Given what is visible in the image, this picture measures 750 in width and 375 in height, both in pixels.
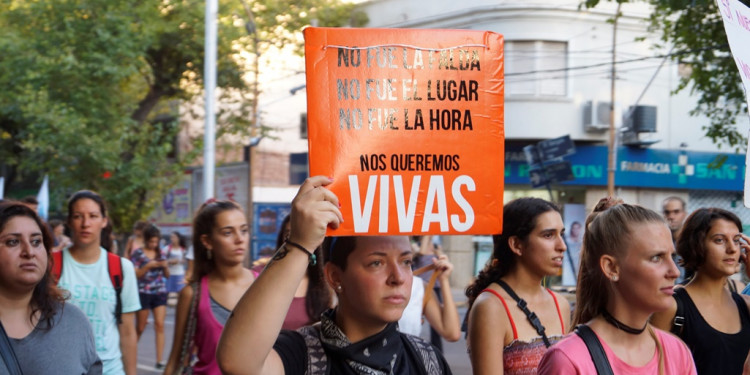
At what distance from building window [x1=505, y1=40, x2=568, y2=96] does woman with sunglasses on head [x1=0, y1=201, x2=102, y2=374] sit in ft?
63.2

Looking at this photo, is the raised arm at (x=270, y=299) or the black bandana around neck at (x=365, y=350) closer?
the raised arm at (x=270, y=299)

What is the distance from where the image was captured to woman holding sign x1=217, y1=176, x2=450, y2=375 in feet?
8.21

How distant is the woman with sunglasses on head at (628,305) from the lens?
294 centimetres

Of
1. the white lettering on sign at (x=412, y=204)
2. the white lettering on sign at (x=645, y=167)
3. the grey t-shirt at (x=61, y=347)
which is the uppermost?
the white lettering on sign at (x=645, y=167)

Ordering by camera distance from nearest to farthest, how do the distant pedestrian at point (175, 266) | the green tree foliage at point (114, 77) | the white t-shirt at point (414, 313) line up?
the white t-shirt at point (414, 313) < the distant pedestrian at point (175, 266) < the green tree foliage at point (114, 77)

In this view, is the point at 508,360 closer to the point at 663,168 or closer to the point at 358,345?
the point at 358,345

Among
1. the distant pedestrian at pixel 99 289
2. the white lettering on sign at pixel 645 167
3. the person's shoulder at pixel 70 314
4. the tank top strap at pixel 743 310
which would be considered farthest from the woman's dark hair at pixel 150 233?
the white lettering on sign at pixel 645 167

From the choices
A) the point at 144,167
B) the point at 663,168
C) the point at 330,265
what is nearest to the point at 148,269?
the point at 330,265

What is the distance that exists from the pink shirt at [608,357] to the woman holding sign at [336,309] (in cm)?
36

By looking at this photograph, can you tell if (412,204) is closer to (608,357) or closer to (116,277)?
(608,357)

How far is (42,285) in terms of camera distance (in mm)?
4195

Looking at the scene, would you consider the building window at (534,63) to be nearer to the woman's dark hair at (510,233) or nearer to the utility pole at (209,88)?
the utility pole at (209,88)

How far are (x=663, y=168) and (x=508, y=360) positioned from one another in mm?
21230

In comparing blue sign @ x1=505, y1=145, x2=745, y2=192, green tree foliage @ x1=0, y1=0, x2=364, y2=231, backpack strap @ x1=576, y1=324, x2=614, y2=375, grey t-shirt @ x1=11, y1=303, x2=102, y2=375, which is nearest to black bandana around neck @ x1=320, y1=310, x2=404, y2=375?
backpack strap @ x1=576, y1=324, x2=614, y2=375
